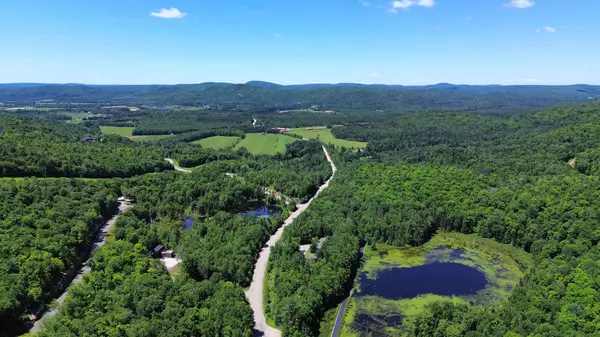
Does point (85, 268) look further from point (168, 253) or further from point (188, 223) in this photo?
point (188, 223)

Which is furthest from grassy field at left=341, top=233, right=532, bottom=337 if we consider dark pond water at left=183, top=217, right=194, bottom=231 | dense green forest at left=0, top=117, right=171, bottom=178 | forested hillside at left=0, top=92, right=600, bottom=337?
dense green forest at left=0, top=117, right=171, bottom=178

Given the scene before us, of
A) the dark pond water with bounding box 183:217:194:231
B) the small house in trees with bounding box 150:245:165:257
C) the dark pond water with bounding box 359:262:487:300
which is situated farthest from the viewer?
the dark pond water with bounding box 183:217:194:231

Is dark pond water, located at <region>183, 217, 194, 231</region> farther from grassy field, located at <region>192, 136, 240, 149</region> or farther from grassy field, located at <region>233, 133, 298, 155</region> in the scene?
grassy field, located at <region>192, 136, 240, 149</region>

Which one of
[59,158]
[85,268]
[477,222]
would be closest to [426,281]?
[477,222]

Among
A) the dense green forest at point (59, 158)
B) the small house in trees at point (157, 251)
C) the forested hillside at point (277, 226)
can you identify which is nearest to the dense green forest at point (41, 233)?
the forested hillside at point (277, 226)

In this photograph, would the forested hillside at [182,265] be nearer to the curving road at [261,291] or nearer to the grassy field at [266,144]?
the curving road at [261,291]

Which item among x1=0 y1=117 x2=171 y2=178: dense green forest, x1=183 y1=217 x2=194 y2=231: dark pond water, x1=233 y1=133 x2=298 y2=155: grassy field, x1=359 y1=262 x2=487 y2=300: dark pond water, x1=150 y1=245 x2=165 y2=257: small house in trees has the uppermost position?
x1=0 y1=117 x2=171 y2=178: dense green forest
